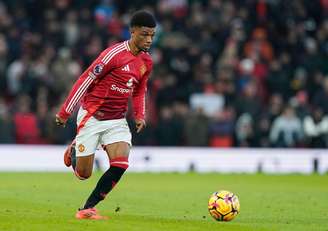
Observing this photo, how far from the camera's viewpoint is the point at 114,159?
38.7 feet

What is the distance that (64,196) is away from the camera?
1616 cm

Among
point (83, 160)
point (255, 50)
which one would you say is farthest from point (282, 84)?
point (83, 160)

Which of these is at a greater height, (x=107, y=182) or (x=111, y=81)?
(x=111, y=81)

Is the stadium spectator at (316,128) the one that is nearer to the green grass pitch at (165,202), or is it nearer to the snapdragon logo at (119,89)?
the green grass pitch at (165,202)

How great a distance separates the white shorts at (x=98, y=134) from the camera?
39.3ft

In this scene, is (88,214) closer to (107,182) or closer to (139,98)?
(107,182)

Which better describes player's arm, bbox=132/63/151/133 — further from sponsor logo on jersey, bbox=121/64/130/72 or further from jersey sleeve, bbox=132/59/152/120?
sponsor logo on jersey, bbox=121/64/130/72

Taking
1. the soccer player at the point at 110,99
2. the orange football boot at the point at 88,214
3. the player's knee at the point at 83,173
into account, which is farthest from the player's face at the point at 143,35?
the orange football boot at the point at 88,214

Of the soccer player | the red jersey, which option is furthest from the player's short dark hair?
the red jersey

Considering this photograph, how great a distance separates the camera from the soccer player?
11.8 m

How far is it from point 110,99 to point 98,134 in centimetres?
46

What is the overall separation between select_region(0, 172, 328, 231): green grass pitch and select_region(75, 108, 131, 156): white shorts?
91 cm

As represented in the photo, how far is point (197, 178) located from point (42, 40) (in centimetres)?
648

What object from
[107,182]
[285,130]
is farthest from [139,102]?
[285,130]
